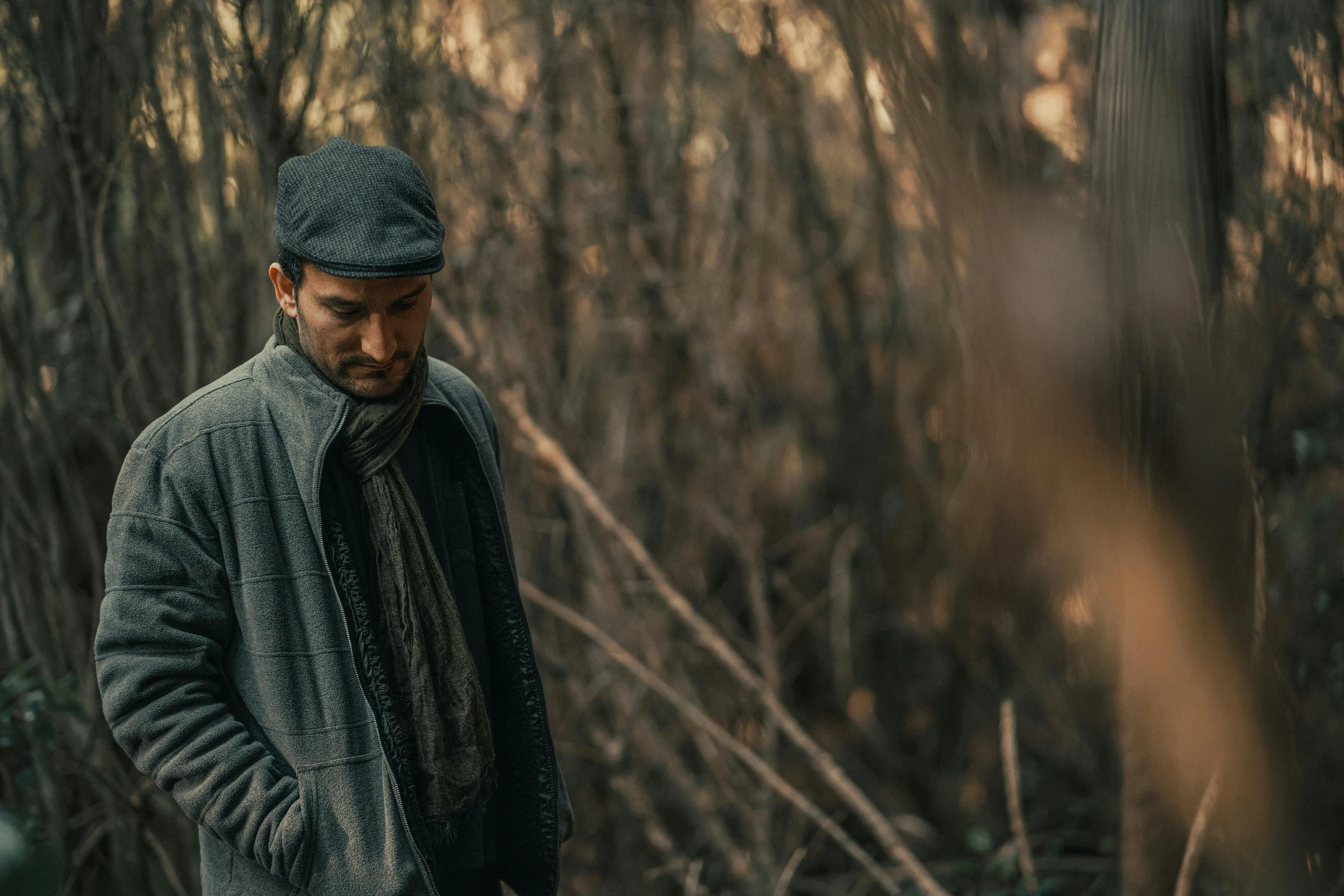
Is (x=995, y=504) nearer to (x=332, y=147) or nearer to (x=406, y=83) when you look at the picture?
(x=406, y=83)

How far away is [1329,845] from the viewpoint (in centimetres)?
282

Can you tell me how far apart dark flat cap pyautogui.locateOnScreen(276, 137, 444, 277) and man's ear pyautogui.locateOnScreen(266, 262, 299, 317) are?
57mm

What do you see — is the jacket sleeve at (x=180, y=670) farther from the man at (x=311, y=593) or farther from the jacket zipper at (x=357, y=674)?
the jacket zipper at (x=357, y=674)

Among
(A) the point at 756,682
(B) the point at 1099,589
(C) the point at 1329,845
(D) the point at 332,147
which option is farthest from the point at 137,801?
(C) the point at 1329,845

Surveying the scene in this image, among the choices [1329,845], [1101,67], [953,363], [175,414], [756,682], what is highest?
[1101,67]

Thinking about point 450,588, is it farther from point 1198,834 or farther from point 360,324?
point 1198,834

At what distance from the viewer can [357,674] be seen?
58.5 inches

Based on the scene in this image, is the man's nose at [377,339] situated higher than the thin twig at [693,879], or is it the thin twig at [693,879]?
the man's nose at [377,339]

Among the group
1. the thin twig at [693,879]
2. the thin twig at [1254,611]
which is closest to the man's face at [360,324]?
the thin twig at [1254,611]

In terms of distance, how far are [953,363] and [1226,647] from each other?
6.72ft

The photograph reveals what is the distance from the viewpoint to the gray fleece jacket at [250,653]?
142 centimetres

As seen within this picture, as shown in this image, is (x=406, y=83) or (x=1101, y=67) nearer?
(x=1101, y=67)

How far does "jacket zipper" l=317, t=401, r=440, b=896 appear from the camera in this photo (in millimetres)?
1468

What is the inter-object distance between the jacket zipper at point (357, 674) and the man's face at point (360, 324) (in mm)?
81
